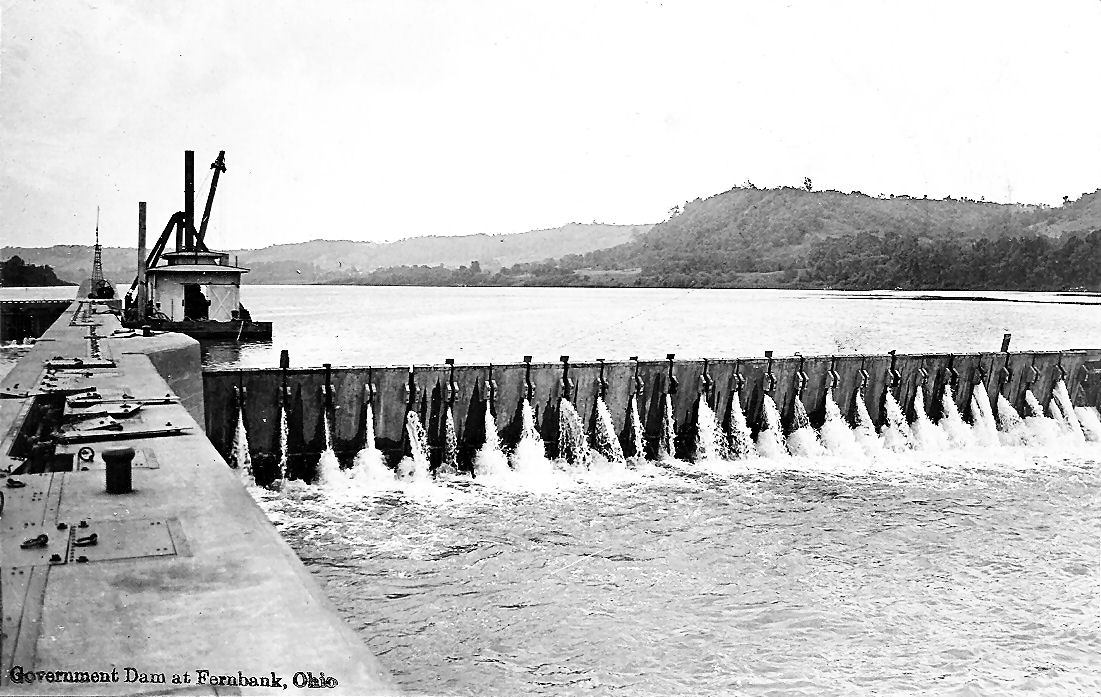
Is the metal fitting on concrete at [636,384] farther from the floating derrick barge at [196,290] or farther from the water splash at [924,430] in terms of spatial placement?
the floating derrick barge at [196,290]

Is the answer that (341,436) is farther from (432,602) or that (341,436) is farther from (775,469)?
(775,469)

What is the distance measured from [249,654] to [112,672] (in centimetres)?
49

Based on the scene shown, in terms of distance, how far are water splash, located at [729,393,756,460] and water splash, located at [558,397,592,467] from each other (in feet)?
11.4

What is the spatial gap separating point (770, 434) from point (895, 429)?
345 cm

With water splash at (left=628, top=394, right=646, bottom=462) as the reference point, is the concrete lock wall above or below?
above

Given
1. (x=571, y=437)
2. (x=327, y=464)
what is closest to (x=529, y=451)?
(x=571, y=437)

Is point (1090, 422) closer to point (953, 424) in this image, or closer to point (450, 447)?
point (953, 424)

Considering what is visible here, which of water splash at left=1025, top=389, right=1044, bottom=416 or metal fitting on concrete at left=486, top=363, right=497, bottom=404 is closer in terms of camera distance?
metal fitting on concrete at left=486, top=363, right=497, bottom=404

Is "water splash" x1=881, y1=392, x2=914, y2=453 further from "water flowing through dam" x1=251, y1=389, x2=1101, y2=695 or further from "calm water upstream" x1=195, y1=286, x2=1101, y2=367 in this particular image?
"calm water upstream" x1=195, y1=286, x2=1101, y2=367

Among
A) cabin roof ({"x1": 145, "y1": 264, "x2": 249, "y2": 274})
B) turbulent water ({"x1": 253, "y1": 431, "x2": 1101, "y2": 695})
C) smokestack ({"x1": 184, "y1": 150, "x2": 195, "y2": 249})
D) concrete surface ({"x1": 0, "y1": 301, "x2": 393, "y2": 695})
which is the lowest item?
turbulent water ({"x1": 253, "y1": 431, "x2": 1101, "y2": 695})

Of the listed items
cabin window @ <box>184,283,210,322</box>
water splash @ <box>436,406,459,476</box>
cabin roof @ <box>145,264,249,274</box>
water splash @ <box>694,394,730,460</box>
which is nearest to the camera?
water splash @ <box>436,406,459,476</box>

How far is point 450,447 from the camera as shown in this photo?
1644cm

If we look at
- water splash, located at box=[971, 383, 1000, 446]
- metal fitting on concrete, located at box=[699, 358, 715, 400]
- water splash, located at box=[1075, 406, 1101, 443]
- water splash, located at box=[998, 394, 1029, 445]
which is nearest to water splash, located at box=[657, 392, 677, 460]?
metal fitting on concrete, located at box=[699, 358, 715, 400]

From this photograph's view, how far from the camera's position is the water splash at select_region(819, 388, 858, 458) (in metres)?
19.2
